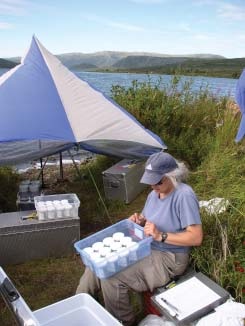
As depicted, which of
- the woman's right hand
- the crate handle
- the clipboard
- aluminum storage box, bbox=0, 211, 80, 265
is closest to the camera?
the crate handle

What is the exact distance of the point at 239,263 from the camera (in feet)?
9.62

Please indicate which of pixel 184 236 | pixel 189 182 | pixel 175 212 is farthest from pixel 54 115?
pixel 184 236

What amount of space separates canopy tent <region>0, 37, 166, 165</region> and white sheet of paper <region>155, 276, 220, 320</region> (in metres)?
1.95

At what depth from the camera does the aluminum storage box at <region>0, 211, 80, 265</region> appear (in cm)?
387

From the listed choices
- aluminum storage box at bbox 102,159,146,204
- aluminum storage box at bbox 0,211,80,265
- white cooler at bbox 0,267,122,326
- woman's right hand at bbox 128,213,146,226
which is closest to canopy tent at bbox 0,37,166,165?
aluminum storage box at bbox 102,159,146,204

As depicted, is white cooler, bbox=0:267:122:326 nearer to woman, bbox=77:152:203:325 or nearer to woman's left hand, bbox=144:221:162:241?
woman, bbox=77:152:203:325

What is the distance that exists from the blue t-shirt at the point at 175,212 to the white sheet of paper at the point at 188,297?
27 cm

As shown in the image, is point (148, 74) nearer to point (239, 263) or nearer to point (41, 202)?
point (41, 202)

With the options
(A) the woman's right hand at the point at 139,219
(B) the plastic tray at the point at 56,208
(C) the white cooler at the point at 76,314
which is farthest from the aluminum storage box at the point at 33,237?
(C) the white cooler at the point at 76,314

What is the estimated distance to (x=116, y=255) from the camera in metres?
2.64

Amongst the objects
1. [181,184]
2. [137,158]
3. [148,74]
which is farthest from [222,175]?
[148,74]

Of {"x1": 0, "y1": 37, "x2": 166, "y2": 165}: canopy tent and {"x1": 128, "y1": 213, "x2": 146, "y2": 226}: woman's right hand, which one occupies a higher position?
{"x1": 0, "y1": 37, "x2": 166, "y2": 165}: canopy tent

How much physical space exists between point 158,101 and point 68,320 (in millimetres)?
4722

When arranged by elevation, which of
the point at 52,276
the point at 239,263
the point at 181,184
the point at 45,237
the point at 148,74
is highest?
the point at 148,74
